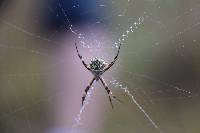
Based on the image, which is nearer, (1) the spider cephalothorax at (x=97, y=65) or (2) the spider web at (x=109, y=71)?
(1) the spider cephalothorax at (x=97, y=65)

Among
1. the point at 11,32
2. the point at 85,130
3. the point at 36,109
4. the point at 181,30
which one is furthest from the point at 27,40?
the point at 181,30

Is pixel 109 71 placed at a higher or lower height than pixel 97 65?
lower

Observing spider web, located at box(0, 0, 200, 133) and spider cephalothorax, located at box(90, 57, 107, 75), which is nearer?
spider cephalothorax, located at box(90, 57, 107, 75)

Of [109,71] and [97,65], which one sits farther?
[109,71]

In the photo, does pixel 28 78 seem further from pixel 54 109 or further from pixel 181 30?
pixel 181 30
